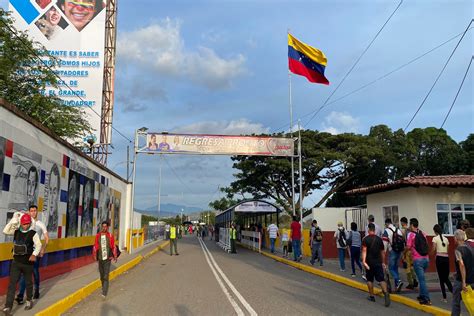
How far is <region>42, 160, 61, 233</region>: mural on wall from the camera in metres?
11.6

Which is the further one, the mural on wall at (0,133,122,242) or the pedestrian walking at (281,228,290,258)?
the pedestrian walking at (281,228,290,258)

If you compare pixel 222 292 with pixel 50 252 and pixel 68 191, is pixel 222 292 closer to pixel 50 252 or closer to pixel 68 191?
pixel 50 252

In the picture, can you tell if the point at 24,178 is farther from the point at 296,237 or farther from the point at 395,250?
the point at 296,237

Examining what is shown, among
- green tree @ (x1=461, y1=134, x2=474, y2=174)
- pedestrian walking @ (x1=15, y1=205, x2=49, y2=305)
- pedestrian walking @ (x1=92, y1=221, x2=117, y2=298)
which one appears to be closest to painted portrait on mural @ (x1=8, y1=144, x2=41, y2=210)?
pedestrian walking @ (x1=15, y1=205, x2=49, y2=305)

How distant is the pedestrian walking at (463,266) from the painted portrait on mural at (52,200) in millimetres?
10025

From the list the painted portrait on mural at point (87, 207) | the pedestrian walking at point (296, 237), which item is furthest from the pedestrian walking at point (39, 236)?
the pedestrian walking at point (296, 237)

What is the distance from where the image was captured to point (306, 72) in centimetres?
2150

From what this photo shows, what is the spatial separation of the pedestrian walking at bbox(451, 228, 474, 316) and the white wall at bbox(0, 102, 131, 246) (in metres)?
8.80

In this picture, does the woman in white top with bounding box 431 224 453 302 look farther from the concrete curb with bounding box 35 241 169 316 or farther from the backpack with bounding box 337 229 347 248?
the concrete curb with bounding box 35 241 169 316

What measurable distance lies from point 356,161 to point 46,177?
29005 millimetres

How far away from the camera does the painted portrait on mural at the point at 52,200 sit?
38.1ft

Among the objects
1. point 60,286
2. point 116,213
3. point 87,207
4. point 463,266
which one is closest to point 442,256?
point 463,266

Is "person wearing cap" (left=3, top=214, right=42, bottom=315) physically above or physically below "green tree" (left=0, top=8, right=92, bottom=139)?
below

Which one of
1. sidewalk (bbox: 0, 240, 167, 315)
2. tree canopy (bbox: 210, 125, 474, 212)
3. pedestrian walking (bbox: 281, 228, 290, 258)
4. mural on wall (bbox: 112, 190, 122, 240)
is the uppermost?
tree canopy (bbox: 210, 125, 474, 212)
